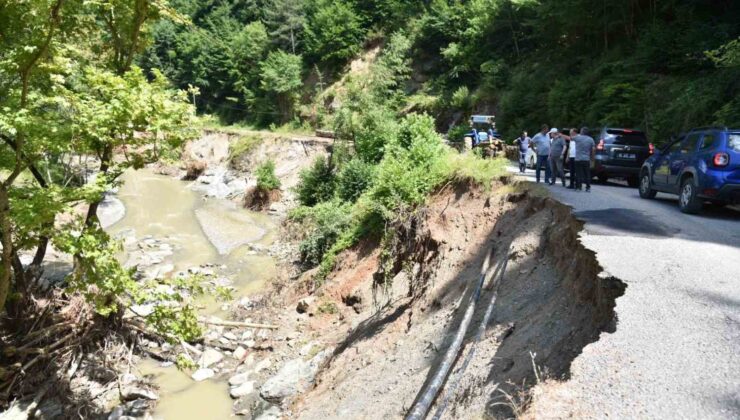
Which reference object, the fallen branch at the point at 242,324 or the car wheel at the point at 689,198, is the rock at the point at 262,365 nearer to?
the fallen branch at the point at 242,324

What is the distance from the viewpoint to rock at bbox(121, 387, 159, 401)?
11320 millimetres

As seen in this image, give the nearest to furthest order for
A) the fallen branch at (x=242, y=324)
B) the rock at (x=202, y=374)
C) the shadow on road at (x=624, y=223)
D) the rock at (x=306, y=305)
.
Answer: the shadow on road at (x=624, y=223) < the rock at (x=202, y=374) < the fallen branch at (x=242, y=324) < the rock at (x=306, y=305)

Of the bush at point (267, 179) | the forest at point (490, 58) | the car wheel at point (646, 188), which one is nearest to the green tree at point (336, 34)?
the forest at point (490, 58)

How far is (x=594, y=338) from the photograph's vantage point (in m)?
5.37

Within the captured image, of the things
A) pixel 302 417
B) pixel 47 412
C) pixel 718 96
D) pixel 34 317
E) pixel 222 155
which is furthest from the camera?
pixel 222 155

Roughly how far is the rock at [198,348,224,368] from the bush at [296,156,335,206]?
11.4 meters

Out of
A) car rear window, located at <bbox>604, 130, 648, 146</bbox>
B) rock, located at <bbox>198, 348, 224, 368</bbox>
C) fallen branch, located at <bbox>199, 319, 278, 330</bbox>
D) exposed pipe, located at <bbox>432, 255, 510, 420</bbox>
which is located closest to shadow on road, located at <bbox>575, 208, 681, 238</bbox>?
exposed pipe, located at <bbox>432, 255, 510, 420</bbox>

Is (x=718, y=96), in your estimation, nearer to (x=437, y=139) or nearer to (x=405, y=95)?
(x=437, y=139)

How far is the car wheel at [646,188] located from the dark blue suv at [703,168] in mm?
563

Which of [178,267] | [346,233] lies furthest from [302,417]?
[178,267]

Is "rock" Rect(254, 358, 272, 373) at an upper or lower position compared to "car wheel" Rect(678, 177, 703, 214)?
lower

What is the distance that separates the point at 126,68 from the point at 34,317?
21.7 ft

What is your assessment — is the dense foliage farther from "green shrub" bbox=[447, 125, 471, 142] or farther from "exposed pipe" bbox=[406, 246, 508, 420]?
"green shrub" bbox=[447, 125, 471, 142]

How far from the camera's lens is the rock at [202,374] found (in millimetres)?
12365
